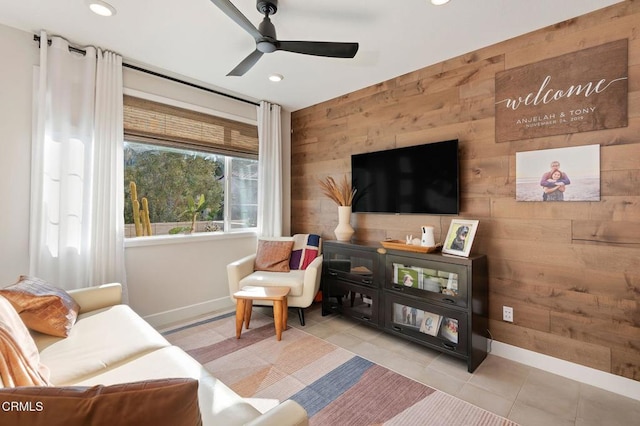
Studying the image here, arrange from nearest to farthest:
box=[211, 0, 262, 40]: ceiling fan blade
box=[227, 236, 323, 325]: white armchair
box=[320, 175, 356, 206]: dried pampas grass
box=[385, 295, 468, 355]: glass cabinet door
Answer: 1. box=[211, 0, 262, 40]: ceiling fan blade
2. box=[385, 295, 468, 355]: glass cabinet door
3. box=[227, 236, 323, 325]: white armchair
4. box=[320, 175, 356, 206]: dried pampas grass

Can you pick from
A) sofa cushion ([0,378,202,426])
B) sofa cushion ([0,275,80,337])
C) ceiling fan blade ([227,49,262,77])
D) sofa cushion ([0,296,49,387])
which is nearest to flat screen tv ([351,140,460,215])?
ceiling fan blade ([227,49,262,77])

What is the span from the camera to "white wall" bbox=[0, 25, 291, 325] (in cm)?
228

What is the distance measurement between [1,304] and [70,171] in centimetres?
144

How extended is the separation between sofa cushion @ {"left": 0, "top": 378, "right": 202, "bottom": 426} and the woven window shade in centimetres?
276

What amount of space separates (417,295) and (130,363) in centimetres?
206

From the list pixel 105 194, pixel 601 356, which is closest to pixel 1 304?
pixel 105 194

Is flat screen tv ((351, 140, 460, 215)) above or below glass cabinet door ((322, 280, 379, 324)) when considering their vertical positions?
above

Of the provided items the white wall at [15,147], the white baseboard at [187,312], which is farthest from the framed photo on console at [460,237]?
the white wall at [15,147]

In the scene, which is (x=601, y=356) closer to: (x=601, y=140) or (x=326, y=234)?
(x=601, y=140)

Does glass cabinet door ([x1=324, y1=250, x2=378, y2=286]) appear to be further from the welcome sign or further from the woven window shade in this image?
the woven window shade

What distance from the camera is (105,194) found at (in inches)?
103

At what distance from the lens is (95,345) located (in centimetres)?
163

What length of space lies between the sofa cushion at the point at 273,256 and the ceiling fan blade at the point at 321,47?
2.10 meters

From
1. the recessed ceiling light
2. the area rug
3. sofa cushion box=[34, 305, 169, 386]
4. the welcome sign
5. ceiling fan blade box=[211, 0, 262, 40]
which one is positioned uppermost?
the recessed ceiling light
